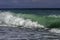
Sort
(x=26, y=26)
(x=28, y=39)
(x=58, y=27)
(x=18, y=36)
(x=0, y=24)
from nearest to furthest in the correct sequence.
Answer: (x=28, y=39)
(x=18, y=36)
(x=58, y=27)
(x=26, y=26)
(x=0, y=24)

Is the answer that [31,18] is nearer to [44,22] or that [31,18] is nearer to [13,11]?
[44,22]

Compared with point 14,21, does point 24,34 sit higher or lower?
lower

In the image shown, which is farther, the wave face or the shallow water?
the wave face

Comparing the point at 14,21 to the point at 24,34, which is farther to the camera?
the point at 14,21

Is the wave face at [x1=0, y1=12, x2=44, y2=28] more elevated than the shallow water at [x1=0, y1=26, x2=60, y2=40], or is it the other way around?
the wave face at [x1=0, y1=12, x2=44, y2=28]

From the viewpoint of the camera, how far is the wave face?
8.12 m

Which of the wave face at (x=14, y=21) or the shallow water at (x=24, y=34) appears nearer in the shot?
the shallow water at (x=24, y=34)

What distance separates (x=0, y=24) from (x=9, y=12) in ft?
3.07

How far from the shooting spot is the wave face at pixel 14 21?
8117mm

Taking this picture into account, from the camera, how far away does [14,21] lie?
349 inches

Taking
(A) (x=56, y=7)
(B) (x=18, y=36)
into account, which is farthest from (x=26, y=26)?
(A) (x=56, y=7)

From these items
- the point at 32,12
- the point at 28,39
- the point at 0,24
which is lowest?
the point at 28,39

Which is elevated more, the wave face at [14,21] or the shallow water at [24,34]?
the wave face at [14,21]

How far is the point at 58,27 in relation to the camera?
761 centimetres
